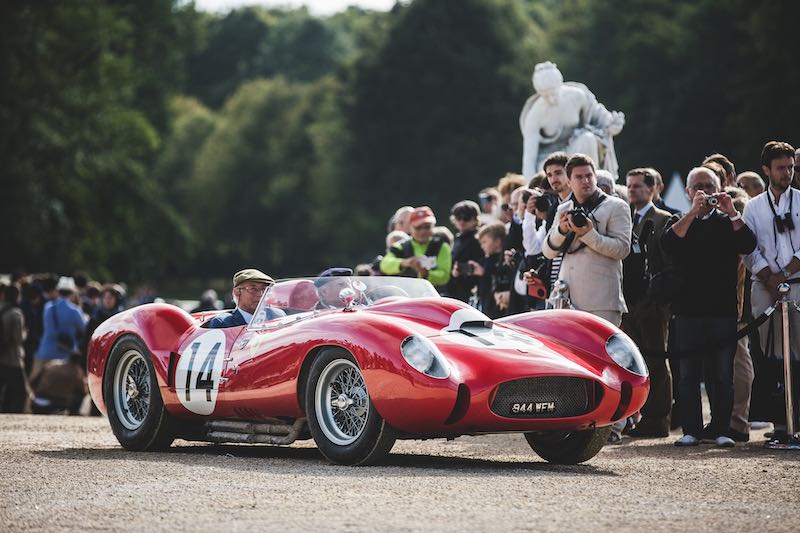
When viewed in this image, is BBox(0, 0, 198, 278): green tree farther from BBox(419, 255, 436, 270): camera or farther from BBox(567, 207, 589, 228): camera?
BBox(567, 207, 589, 228): camera

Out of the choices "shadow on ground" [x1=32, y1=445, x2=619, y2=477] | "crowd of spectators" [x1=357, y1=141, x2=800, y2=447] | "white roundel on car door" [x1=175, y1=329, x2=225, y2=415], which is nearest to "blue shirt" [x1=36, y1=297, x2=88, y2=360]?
"shadow on ground" [x1=32, y1=445, x2=619, y2=477]

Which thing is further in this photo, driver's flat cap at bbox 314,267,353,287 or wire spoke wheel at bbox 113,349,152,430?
wire spoke wheel at bbox 113,349,152,430

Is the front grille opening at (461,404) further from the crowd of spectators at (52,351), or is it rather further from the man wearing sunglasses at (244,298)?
the crowd of spectators at (52,351)

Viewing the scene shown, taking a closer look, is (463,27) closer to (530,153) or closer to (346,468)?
(530,153)

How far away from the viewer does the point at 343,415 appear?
9164mm

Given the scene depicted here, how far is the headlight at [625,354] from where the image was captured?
30.4 feet

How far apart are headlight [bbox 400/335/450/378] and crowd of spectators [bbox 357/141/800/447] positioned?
2258 millimetres

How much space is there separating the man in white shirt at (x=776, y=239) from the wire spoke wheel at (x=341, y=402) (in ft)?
12.0

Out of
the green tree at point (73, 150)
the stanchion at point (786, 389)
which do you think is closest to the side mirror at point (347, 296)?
the stanchion at point (786, 389)

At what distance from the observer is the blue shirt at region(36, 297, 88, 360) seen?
720 inches

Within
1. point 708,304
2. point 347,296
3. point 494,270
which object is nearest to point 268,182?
point 494,270

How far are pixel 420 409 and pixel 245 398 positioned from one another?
184 cm

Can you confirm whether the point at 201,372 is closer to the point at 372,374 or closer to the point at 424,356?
the point at 372,374

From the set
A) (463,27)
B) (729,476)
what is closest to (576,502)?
(729,476)
